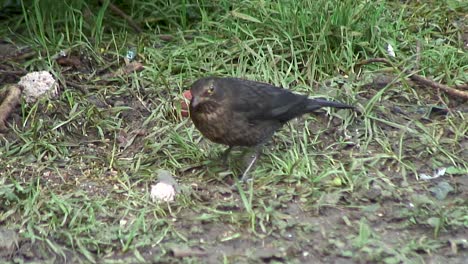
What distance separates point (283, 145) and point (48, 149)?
4.31 ft

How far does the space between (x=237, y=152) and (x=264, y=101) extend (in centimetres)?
41

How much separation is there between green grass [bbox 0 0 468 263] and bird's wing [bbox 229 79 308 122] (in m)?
0.25

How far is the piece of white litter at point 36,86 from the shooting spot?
630 centimetres

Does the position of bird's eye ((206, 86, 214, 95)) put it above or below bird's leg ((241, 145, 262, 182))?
above

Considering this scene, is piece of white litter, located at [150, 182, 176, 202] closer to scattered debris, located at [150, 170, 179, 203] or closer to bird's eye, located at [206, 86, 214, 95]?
scattered debris, located at [150, 170, 179, 203]

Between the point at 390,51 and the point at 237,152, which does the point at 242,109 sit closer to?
the point at 237,152

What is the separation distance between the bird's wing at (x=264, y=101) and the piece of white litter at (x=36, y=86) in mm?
1240

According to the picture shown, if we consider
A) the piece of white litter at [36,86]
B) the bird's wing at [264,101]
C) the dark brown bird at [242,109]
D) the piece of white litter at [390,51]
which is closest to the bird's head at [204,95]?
the dark brown bird at [242,109]

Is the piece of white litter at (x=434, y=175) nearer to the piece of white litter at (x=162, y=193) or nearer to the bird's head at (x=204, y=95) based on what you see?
the bird's head at (x=204, y=95)

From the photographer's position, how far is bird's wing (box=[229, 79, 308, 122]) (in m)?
5.69

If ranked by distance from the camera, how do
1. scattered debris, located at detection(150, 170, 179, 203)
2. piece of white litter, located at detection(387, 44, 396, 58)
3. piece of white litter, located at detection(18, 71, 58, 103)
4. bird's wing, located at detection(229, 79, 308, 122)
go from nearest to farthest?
scattered debris, located at detection(150, 170, 179, 203) < bird's wing, located at detection(229, 79, 308, 122) < piece of white litter, located at detection(18, 71, 58, 103) < piece of white litter, located at detection(387, 44, 396, 58)

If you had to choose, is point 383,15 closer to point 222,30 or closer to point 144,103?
point 222,30

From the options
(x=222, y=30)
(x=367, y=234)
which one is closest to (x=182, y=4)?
(x=222, y=30)

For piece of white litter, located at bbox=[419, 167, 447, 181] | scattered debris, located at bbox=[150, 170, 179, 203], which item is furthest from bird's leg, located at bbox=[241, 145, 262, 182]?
piece of white litter, located at bbox=[419, 167, 447, 181]
